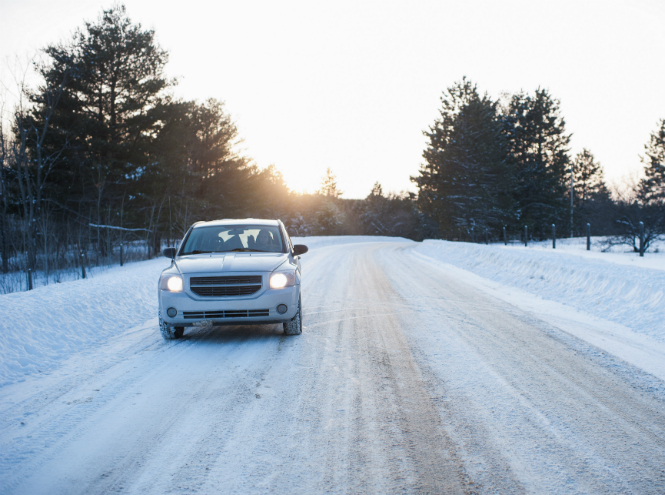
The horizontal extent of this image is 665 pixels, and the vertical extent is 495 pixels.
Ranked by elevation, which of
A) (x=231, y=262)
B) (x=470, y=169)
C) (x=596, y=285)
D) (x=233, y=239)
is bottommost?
(x=596, y=285)

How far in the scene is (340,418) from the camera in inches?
136

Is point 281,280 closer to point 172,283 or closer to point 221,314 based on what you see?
point 221,314

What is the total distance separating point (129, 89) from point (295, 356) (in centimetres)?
2369

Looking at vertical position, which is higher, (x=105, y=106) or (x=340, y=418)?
(x=105, y=106)

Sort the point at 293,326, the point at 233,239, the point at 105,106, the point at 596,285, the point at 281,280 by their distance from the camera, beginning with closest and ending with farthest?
the point at 281,280 < the point at 293,326 < the point at 233,239 < the point at 596,285 < the point at 105,106

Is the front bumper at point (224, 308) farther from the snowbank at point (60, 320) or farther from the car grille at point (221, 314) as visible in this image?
the snowbank at point (60, 320)

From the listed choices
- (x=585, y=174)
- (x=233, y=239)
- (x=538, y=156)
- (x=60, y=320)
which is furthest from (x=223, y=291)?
(x=585, y=174)

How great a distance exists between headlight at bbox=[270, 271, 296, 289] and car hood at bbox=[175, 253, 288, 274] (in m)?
0.13

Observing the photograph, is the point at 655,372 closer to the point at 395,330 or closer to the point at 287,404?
the point at 395,330

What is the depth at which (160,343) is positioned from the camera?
6.02m

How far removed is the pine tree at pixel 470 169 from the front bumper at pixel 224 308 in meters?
34.4

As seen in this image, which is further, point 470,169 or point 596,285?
point 470,169

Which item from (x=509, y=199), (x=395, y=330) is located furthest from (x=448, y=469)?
(x=509, y=199)

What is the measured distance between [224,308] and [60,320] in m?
3.05
